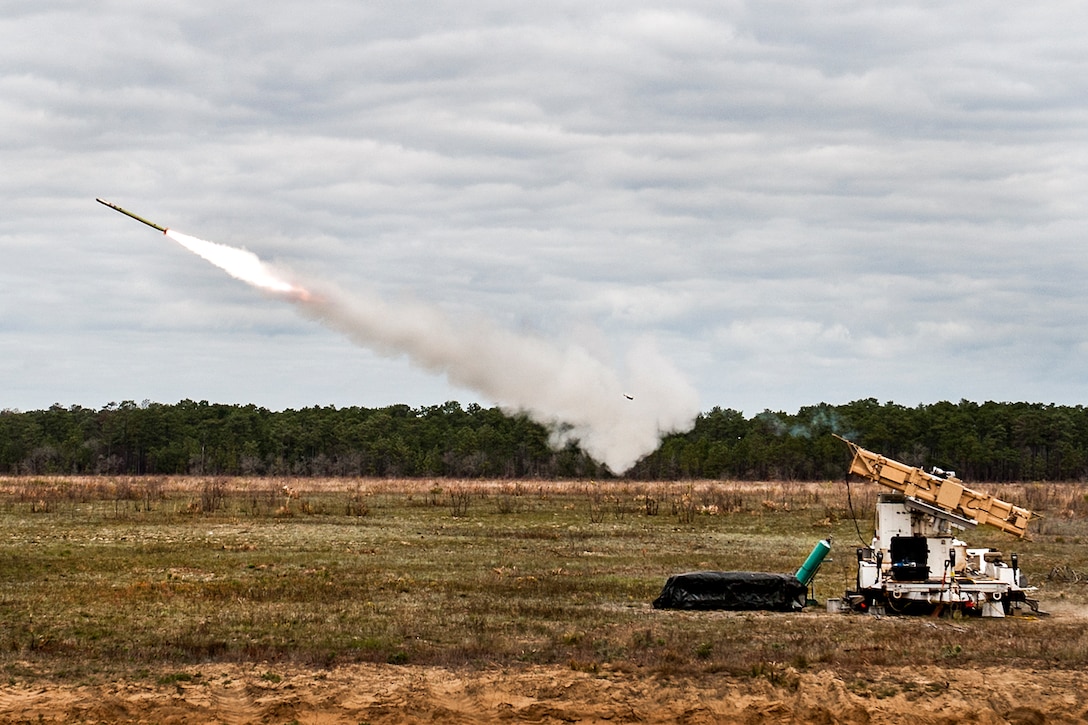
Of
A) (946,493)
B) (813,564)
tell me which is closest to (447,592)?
(813,564)

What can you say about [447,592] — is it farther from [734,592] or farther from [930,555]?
[930,555]

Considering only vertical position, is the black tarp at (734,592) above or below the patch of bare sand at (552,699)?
above

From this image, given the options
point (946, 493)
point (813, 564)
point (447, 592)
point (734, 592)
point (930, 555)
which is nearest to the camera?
point (734, 592)

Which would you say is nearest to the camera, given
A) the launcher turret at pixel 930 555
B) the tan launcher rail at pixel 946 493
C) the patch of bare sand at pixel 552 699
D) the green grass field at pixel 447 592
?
the patch of bare sand at pixel 552 699

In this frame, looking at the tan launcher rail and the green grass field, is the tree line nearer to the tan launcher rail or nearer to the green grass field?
the green grass field

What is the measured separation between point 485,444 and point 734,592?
300ft

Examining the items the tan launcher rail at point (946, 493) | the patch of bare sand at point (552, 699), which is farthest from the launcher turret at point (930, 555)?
the patch of bare sand at point (552, 699)

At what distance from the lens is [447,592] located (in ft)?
95.3

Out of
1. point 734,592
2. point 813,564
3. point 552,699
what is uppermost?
point 813,564

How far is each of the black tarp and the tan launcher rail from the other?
3.16 meters

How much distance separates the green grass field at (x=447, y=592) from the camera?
21.3m

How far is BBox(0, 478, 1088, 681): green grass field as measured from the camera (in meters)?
21.3

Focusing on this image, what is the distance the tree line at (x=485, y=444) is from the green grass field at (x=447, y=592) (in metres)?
51.7

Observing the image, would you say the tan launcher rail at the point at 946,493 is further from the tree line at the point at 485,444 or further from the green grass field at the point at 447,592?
the tree line at the point at 485,444
